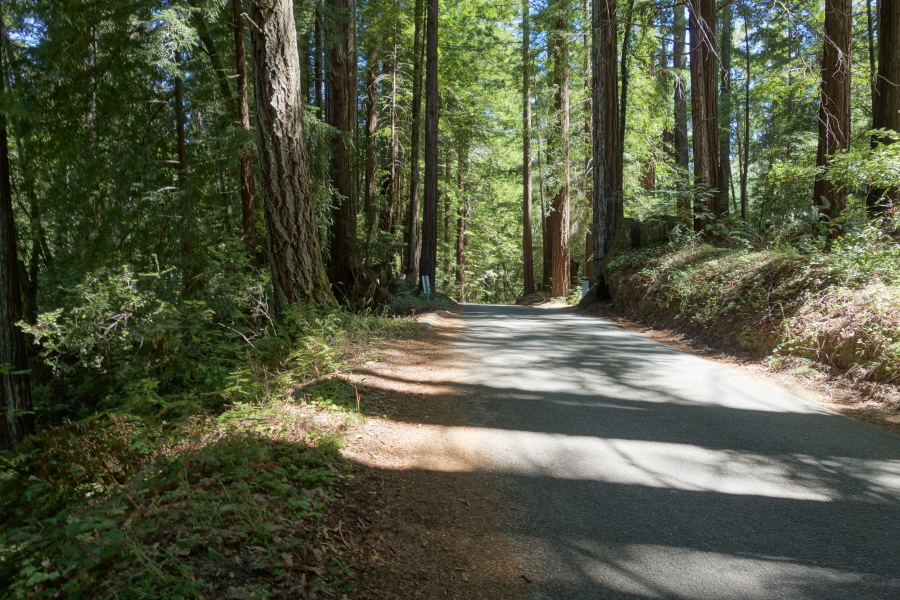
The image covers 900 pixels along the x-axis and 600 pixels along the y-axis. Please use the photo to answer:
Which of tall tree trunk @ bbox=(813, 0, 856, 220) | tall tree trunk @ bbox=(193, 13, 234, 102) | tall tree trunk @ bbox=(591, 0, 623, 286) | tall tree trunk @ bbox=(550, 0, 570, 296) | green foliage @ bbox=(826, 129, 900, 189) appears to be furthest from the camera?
tall tree trunk @ bbox=(550, 0, 570, 296)

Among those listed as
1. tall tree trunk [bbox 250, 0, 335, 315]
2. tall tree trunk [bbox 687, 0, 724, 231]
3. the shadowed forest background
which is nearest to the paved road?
the shadowed forest background

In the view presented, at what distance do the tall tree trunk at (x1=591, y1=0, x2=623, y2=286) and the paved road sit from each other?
10.7m

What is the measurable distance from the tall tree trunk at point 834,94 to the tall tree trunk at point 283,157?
9323 mm

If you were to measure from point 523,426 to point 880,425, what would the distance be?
3.29 m

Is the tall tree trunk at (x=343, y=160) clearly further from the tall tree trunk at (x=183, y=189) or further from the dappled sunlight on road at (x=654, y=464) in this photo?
the dappled sunlight on road at (x=654, y=464)

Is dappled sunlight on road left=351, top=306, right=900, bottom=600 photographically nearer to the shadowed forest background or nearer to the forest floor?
the forest floor

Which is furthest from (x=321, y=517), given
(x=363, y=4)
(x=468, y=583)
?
(x=363, y=4)

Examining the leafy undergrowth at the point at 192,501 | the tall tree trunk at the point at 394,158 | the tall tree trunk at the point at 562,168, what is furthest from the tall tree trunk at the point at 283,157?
the tall tree trunk at the point at 562,168

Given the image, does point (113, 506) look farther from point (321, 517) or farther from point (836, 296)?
point (836, 296)

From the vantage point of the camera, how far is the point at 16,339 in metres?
7.54

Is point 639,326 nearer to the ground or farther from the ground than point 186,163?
nearer to the ground

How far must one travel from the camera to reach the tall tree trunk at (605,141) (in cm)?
1634

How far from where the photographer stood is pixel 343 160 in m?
13.4

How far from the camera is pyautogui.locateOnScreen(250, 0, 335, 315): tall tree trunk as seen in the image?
7.42 meters
